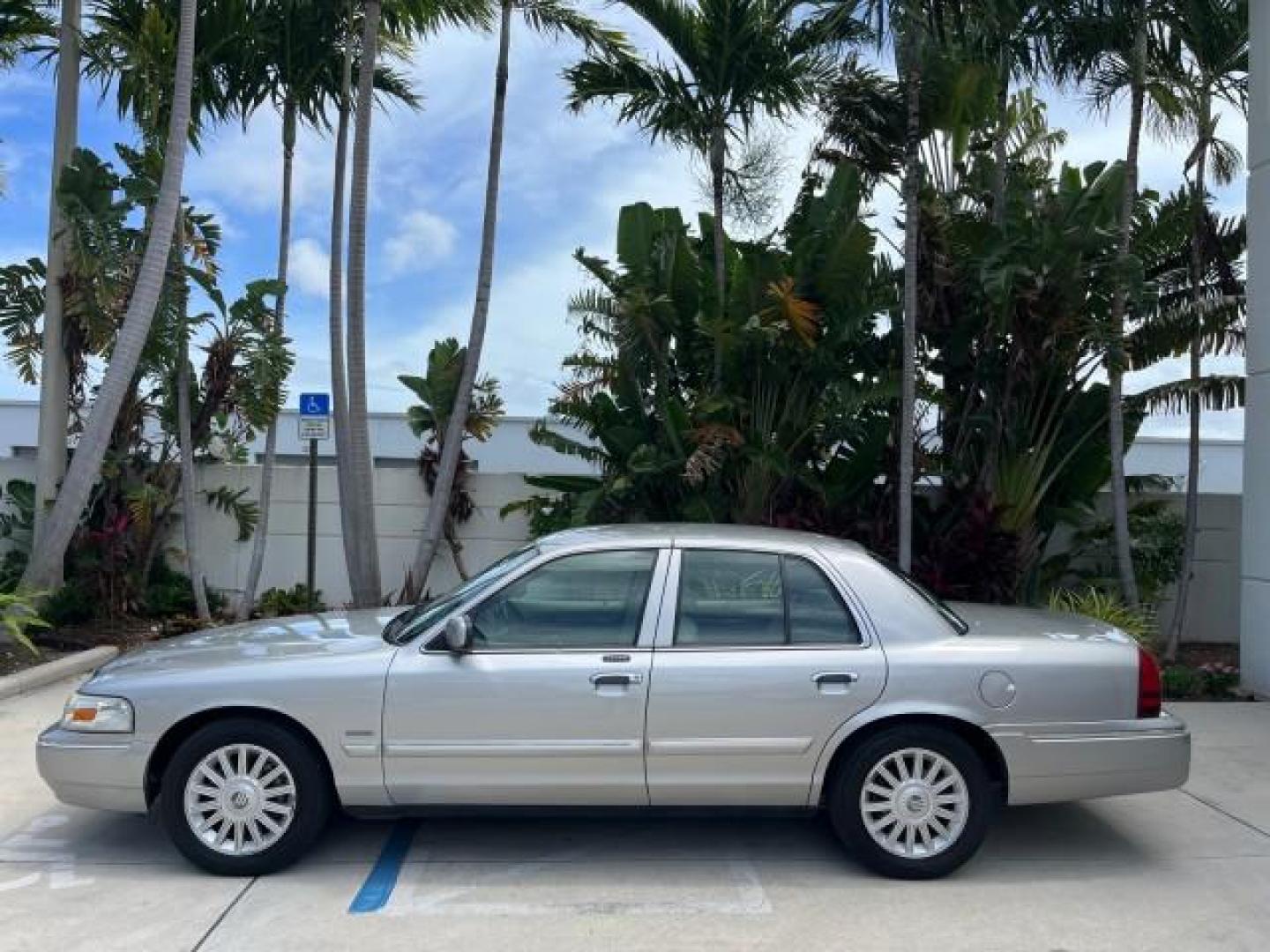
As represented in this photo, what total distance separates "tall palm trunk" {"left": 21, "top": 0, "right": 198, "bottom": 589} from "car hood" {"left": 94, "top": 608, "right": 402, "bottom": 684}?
17.6 ft

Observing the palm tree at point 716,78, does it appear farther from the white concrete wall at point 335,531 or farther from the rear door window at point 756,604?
the rear door window at point 756,604

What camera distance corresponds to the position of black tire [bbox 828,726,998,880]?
5.14m

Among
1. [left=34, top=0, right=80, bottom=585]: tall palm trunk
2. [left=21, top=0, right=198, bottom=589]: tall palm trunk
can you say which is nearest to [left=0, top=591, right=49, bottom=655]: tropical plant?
[left=21, top=0, right=198, bottom=589]: tall palm trunk

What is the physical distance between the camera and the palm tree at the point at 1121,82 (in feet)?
34.2

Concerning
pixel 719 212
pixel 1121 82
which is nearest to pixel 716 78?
pixel 719 212

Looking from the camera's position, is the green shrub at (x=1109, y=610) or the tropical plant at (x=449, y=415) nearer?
the green shrub at (x=1109, y=610)

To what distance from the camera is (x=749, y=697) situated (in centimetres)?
510

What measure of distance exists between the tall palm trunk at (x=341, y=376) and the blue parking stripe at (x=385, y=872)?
615 cm

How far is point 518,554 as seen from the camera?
5746 mm

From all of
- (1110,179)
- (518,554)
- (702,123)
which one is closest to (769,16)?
(702,123)

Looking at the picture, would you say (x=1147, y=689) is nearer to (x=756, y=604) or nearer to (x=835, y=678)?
(x=835, y=678)

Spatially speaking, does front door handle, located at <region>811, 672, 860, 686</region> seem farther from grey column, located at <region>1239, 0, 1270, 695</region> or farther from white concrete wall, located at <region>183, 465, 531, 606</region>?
white concrete wall, located at <region>183, 465, 531, 606</region>

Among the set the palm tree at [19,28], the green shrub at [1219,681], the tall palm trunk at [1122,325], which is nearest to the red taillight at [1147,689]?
the green shrub at [1219,681]

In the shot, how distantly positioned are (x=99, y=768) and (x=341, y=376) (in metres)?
7.28
